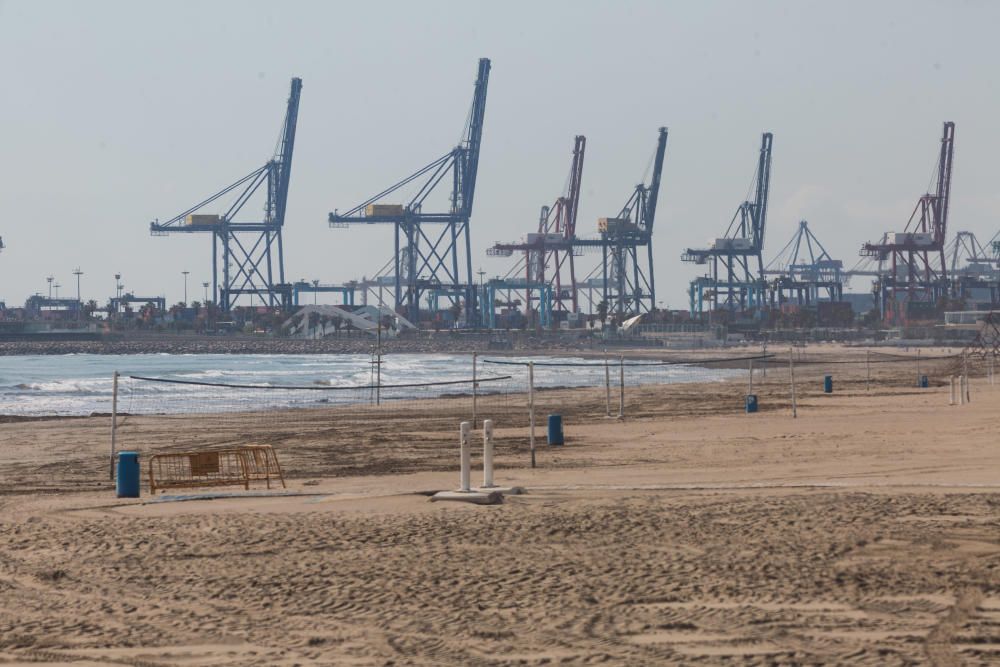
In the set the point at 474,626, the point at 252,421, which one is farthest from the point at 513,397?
the point at 474,626

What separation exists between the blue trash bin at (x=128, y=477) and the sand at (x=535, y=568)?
276 mm

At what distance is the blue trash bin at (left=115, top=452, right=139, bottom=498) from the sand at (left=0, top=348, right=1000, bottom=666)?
0.91ft

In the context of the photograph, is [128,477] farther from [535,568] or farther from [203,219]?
[203,219]

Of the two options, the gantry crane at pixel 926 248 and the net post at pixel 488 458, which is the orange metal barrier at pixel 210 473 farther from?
the gantry crane at pixel 926 248

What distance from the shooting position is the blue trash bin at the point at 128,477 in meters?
12.7

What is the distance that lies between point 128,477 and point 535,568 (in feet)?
19.9

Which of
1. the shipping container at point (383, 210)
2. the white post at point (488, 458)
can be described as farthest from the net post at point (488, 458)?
the shipping container at point (383, 210)

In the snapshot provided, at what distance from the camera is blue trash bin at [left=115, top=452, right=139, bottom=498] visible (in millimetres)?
12719

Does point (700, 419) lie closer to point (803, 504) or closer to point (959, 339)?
point (803, 504)

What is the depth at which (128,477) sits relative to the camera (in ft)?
41.8

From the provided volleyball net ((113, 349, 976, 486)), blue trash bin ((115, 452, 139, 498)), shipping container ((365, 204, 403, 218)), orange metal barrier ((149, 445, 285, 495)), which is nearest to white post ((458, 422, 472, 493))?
orange metal barrier ((149, 445, 285, 495))

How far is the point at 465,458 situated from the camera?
11.5m

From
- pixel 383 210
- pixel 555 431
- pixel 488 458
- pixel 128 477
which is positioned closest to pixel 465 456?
pixel 488 458

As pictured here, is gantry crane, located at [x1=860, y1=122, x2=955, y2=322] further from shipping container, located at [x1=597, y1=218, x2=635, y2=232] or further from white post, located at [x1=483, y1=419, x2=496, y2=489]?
white post, located at [x1=483, y1=419, x2=496, y2=489]
